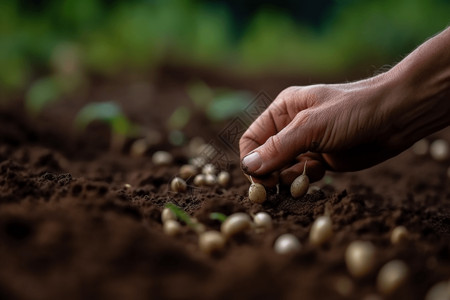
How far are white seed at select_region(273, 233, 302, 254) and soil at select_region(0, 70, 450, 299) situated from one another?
0.09 ft

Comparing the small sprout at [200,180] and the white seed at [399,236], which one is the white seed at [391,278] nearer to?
the white seed at [399,236]

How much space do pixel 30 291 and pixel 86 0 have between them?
4.57 m

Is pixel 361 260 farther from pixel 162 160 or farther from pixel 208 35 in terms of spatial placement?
pixel 208 35

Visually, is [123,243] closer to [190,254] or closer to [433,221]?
[190,254]

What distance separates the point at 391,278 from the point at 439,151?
2.03 m

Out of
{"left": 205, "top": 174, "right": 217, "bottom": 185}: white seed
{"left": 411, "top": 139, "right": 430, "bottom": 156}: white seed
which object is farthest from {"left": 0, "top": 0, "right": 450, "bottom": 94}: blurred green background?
{"left": 205, "top": 174, "right": 217, "bottom": 185}: white seed

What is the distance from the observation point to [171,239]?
1.46 metres

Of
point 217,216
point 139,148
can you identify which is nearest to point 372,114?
point 217,216

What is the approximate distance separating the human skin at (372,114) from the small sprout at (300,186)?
80 mm

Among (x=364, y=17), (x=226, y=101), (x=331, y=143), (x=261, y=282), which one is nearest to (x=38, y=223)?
(x=261, y=282)

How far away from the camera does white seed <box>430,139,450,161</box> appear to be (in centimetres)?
295

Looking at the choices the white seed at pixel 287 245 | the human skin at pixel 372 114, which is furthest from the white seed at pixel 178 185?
the white seed at pixel 287 245

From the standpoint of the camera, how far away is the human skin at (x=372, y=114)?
1743 millimetres

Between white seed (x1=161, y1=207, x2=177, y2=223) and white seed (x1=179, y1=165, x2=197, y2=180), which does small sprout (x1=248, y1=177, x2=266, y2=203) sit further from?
white seed (x1=179, y1=165, x2=197, y2=180)
